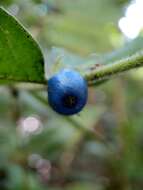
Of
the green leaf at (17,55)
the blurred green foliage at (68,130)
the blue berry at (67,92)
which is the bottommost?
the blue berry at (67,92)

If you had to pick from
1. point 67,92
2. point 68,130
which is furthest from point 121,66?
point 68,130

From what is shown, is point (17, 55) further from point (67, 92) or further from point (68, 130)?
point (68, 130)

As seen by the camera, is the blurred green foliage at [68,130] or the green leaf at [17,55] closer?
the green leaf at [17,55]

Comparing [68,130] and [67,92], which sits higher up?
[68,130]

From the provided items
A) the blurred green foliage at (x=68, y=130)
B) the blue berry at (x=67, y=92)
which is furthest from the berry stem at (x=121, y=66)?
the blurred green foliage at (x=68, y=130)

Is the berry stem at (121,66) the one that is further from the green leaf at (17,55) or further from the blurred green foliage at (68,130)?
the blurred green foliage at (68,130)

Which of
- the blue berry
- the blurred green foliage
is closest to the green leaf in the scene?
the blue berry
